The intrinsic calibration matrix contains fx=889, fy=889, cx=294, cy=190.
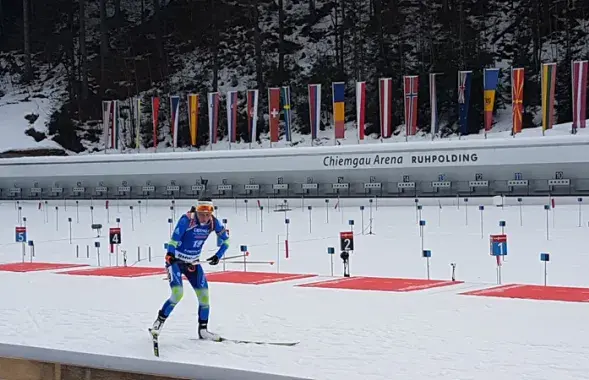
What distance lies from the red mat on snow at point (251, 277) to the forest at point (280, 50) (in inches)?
1261

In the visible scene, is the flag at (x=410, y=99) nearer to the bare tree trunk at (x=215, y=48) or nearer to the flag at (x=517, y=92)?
the flag at (x=517, y=92)

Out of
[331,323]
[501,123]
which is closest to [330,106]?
[501,123]

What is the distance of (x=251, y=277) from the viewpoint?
1712cm

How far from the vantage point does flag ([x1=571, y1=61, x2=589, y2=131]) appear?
34.8 metres

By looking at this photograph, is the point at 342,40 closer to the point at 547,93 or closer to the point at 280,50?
the point at 280,50

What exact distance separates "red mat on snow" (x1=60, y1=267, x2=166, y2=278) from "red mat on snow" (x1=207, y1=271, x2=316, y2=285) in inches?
51.7

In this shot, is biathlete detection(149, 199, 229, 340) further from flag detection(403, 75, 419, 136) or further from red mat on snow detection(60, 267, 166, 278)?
flag detection(403, 75, 419, 136)

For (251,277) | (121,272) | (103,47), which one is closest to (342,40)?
(103,47)

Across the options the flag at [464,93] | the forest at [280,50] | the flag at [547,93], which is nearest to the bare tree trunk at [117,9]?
the forest at [280,50]

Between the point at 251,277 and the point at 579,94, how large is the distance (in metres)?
22.0

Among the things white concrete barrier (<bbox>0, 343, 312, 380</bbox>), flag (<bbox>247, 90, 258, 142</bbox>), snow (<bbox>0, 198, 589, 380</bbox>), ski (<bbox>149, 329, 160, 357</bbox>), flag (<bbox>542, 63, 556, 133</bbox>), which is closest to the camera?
white concrete barrier (<bbox>0, 343, 312, 380</bbox>)

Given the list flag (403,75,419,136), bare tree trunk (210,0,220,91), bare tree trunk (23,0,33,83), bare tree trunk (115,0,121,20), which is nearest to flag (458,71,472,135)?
flag (403,75,419,136)

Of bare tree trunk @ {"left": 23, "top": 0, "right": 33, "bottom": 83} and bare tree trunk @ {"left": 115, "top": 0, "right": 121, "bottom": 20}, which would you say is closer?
bare tree trunk @ {"left": 23, "top": 0, "right": 33, "bottom": 83}

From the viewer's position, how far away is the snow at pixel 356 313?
919cm
